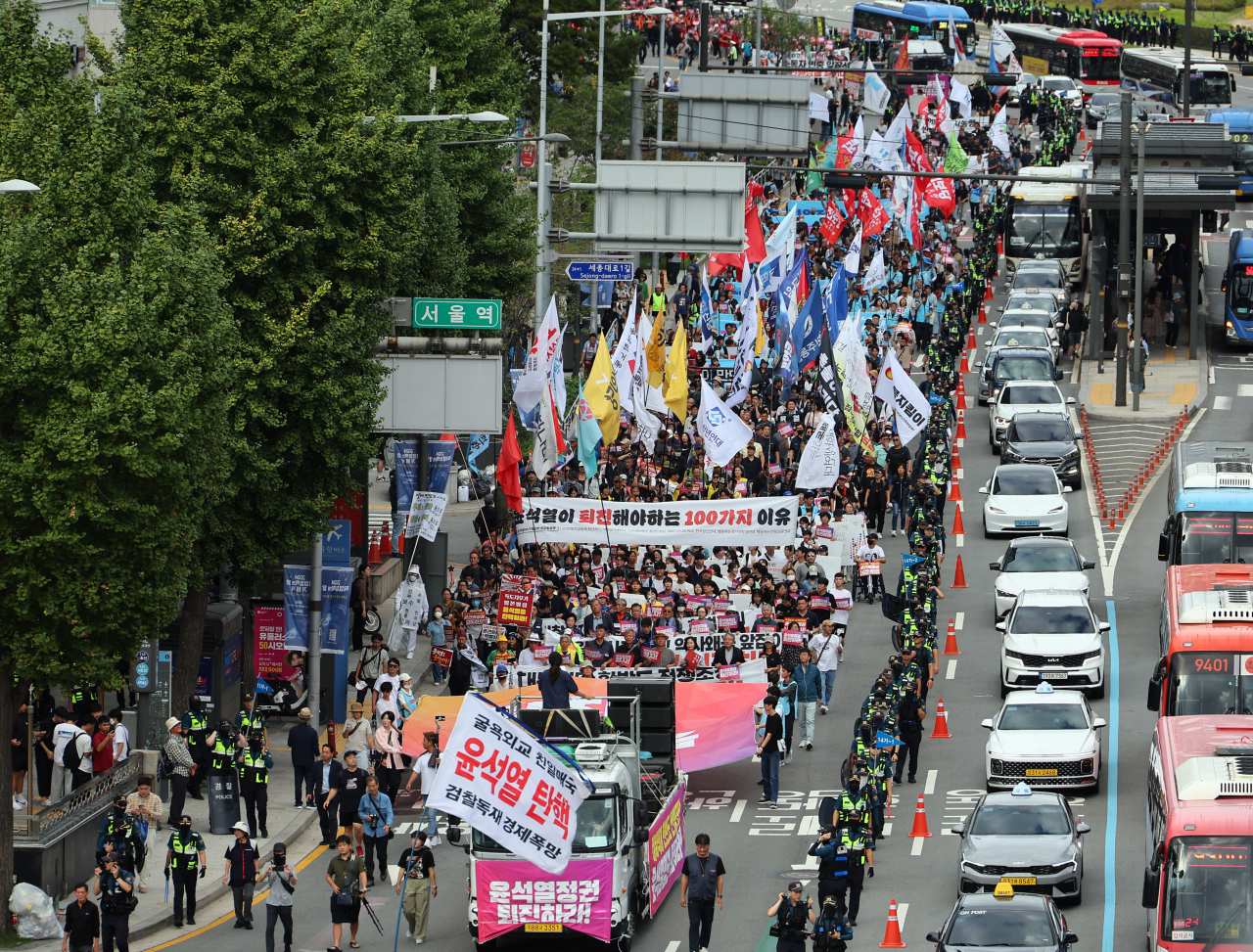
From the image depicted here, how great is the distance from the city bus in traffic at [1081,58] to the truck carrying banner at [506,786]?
89238 mm

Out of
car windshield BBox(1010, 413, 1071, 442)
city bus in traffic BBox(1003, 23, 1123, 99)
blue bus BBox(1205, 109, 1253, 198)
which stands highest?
city bus in traffic BBox(1003, 23, 1123, 99)

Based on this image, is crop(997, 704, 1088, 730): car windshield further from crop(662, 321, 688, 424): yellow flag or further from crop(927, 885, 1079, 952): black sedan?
crop(662, 321, 688, 424): yellow flag

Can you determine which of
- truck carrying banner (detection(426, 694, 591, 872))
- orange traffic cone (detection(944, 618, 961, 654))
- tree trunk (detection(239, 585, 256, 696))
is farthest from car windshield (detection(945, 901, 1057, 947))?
tree trunk (detection(239, 585, 256, 696))

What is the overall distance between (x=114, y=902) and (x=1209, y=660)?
45.1 ft

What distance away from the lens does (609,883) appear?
23.5 metres

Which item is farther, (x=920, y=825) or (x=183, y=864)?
(x=920, y=825)

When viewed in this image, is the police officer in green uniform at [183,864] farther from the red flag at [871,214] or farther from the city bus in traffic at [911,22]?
the city bus in traffic at [911,22]

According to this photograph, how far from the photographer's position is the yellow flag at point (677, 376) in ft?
142

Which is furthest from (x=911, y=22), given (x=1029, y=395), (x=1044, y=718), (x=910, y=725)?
(x=1044, y=718)

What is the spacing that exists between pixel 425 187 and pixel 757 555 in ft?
28.8

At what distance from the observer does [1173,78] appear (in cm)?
10044

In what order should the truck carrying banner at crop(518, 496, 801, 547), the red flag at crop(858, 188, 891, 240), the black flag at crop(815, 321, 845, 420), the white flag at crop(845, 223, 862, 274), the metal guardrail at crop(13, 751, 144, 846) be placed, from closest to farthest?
the metal guardrail at crop(13, 751, 144, 846), the truck carrying banner at crop(518, 496, 801, 547), the black flag at crop(815, 321, 845, 420), the white flag at crop(845, 223, 862, 274), the red flag at crop(858, 188, 891, 240)

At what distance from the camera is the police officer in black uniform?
30.2 meters

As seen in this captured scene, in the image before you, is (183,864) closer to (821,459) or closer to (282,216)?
(282,216)
